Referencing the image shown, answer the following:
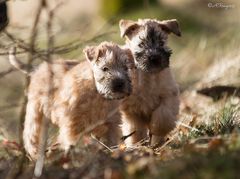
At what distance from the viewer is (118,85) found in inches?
308

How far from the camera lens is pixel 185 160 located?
5641 millimetres

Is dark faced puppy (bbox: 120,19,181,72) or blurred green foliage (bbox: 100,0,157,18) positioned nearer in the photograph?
dark faced puppy (bbox: 120,19,181,72)

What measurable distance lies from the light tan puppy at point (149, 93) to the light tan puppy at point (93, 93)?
23 centimetres

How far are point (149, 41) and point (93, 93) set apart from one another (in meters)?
0.85

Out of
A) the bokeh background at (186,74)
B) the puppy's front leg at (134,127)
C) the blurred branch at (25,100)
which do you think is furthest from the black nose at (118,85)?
the blurred branch at (25,100)

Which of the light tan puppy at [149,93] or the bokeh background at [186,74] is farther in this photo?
the light tan puppy at [149,93]

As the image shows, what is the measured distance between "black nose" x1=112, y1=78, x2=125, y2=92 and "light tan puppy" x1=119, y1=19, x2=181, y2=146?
2.05 feet

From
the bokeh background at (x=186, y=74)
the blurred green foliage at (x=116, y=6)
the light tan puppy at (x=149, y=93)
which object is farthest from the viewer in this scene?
the blurred green foliage at (x=116, y=6)

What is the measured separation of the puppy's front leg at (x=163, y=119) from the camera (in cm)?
870

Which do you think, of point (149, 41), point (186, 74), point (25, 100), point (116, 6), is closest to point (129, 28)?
point (149, 41)

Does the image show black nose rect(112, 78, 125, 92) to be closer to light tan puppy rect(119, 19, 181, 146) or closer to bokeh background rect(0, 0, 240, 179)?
bokeh background rect(0, 0, 240, 179)

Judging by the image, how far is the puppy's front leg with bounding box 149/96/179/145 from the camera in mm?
8703

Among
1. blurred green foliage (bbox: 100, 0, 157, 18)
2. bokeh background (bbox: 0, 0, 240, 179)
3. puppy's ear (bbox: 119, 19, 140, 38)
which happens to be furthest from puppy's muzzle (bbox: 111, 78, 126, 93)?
blurred green foliage (bbox: 100, 0, 157, 18)

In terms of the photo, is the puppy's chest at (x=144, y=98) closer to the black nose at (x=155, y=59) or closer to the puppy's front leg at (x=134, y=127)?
the puppy's front leg at (x=134, y=127)
